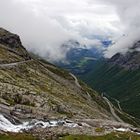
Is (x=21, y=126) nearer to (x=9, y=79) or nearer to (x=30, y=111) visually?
(x=30, y=111)

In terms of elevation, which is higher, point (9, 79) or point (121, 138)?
point (9, 79)

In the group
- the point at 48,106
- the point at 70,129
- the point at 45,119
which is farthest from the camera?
the point at 48,106

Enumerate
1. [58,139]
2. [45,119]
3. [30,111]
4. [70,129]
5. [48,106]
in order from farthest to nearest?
[48,106] < [30,111] < [45,119] < [70,129] < [58,139]

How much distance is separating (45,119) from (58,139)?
1464 inches

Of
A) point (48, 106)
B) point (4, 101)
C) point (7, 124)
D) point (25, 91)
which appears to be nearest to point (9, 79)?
point (25, 91)

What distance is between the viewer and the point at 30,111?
137750 mm

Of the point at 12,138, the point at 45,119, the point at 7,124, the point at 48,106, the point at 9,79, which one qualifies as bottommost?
the point at 12,138

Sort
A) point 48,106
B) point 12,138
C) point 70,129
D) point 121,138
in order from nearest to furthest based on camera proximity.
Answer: point 12,138, point 121,138, point 70,129, point 48,106

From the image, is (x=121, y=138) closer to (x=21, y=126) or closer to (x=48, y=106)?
(x=21, y=126)

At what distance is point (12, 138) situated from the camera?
85.3 meters

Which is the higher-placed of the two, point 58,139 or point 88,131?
point 88,131

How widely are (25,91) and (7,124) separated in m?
58.2

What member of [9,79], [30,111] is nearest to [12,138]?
[30,111]

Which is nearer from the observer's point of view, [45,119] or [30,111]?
[45,119]
